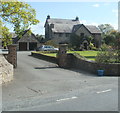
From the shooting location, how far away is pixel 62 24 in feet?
199

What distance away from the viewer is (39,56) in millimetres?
27938

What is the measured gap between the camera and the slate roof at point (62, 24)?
57.0 metres

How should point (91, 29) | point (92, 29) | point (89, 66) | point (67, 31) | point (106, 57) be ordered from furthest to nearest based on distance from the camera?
1. point (92, 29)
2. point (91, 29)
3. point (67, 31)
4. point (89, 66)
5. point (106, 57)

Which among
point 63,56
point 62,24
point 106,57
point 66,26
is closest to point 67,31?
point 66,26

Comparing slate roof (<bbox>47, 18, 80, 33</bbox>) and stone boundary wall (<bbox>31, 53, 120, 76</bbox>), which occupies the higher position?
slate roof (<bbox>47, 18, 80, 33</bbox>)

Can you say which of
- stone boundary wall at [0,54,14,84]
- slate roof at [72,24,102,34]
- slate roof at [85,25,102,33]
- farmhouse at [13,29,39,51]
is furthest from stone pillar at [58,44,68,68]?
slate roof at [85,25,102,33]

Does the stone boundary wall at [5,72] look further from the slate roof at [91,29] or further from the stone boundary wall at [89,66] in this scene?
the slate roof at [91,29]

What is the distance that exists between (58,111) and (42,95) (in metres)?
2.24

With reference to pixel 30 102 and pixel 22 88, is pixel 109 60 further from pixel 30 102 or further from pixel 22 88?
pixel 30 102

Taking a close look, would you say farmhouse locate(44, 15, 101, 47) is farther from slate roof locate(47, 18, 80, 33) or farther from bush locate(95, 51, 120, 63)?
bush locate(95, 51, 120, 63)

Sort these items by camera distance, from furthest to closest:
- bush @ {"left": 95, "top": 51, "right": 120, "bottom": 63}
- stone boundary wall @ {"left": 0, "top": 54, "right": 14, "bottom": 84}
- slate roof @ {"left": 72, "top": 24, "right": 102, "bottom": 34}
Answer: slate roof @ {"left": 72, "top": 24, "right": 102, "bottom": 34}
bush @ {"left": 95, "top": 51, "right": 120, "bottom": 63}
stone boundary wall @ {"left": 0, "top": 54, "right": 14, "bottom": 84}

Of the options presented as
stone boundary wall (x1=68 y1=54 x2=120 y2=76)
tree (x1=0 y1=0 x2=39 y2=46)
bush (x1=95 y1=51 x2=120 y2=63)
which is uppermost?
tree (x1=0 y1=0 x2=39 y2=46)

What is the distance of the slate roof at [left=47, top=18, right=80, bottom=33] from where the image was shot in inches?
2243

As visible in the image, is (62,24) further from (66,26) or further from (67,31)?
(67,31)
